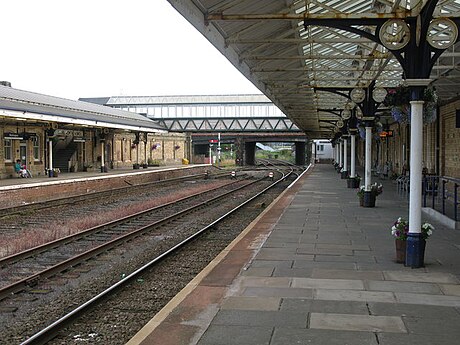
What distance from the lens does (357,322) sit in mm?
5234

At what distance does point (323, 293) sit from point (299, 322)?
3.83 feet

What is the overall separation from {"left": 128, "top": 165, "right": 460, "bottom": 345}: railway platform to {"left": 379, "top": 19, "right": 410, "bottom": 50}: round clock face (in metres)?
3.05

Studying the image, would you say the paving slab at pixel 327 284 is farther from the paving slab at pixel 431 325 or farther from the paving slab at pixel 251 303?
the paving slab at pixel 431 325

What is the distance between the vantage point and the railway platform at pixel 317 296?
4941mm

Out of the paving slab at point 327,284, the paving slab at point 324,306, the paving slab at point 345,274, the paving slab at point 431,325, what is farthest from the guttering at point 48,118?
the paving slab at point 431,325

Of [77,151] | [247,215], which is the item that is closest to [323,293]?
[247,215]

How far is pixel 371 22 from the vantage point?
805 cm

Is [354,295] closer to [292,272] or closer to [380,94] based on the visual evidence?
[292,272]

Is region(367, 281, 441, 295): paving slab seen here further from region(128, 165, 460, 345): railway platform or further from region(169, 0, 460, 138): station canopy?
region(169, 0, 460, 138): station canopy

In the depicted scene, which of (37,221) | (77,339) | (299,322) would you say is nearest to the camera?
(299,322)

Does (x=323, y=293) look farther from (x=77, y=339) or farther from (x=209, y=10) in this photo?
(x=209, y=10)

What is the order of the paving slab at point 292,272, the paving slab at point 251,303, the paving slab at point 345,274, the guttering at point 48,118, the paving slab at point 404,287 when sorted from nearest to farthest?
1. the paving slab at point 251,303
2. the paving slab at point 404,287
3. the paving slab at point 345,274
4. the paving slab at point 292,272
5. the guttering at point 48,118

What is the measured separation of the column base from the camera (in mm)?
7746

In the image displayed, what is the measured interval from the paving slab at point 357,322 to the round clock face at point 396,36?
3944 mm
